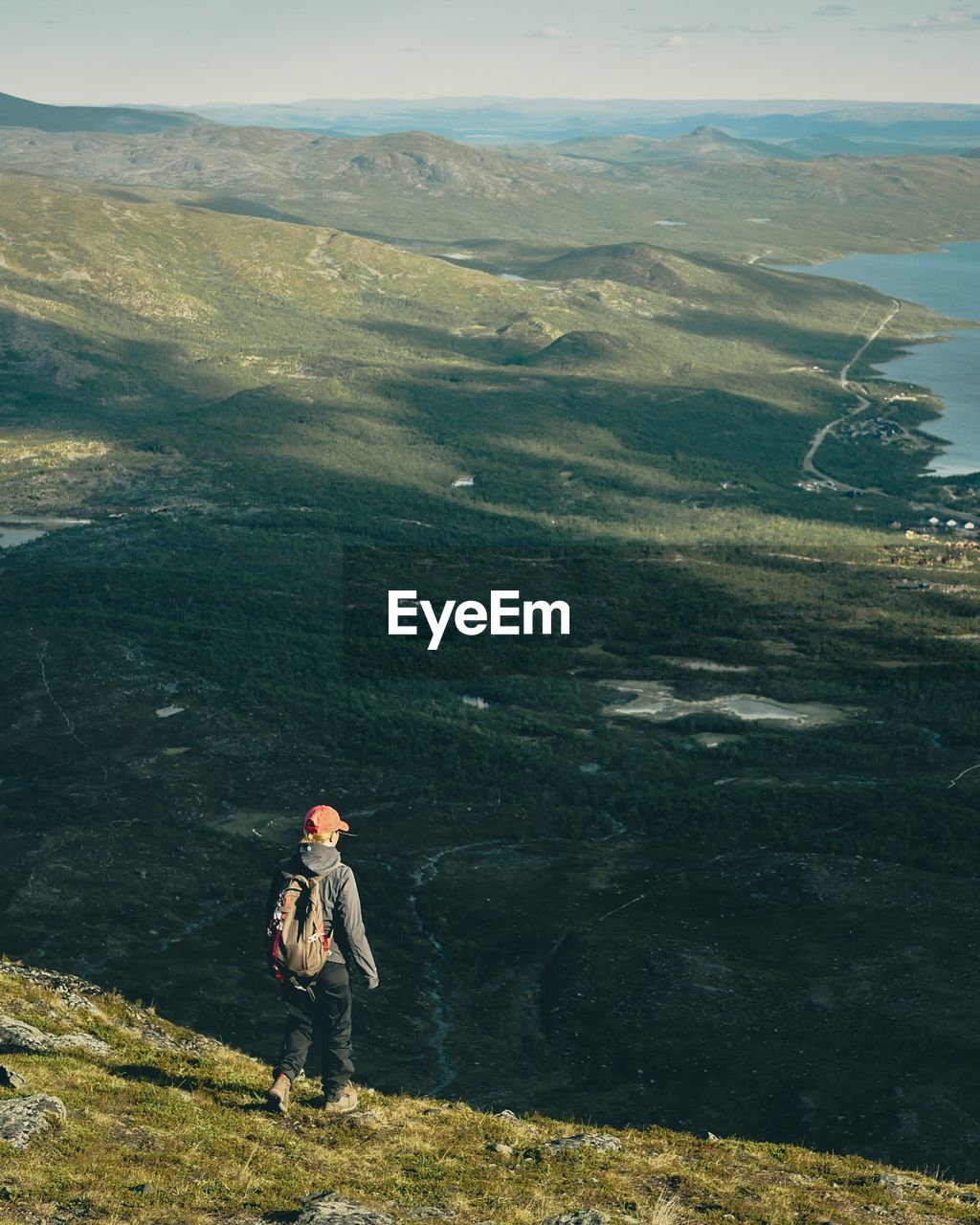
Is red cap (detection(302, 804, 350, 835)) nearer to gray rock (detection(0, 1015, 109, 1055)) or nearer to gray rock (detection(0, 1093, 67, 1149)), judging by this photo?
gray rock (detection(0, 1093, 67, 1149))

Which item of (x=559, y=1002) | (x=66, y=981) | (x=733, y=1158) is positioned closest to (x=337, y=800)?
(x=559, y=1002)

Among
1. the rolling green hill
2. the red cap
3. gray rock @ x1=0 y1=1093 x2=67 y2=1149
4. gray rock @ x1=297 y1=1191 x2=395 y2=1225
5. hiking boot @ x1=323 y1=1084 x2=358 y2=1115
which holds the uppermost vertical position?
the red cap

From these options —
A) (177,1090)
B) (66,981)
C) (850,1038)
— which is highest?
(177,1090)

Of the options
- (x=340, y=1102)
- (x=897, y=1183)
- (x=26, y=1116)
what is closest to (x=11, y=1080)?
(x=26, y=1116)

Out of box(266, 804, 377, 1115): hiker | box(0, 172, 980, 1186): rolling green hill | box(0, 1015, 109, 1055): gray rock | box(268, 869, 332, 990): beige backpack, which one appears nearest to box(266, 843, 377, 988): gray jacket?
box(266, 804, 377, 1115): hiker

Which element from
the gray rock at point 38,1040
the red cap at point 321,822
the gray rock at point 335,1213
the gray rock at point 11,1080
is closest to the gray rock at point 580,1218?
the gray rock at point 335,1213

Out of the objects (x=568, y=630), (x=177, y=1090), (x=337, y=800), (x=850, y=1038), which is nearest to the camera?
(x=177, y=1090)

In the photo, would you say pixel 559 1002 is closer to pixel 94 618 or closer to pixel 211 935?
pixel 211 935
